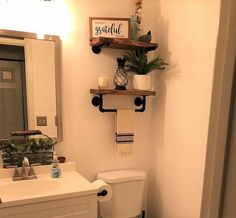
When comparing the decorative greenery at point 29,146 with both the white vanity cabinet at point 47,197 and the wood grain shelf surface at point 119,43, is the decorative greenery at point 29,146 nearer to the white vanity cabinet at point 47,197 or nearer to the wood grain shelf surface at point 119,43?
the white vanity cabinet at point 47,197

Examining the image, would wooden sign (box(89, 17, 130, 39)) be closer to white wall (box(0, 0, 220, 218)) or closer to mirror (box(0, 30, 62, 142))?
white wall (box(0, 0, 220, 218))

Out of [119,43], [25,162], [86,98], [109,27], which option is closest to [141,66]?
[119,43]

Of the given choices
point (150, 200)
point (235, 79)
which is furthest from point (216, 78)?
point (150, 200)

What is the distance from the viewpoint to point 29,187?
4.85 feet

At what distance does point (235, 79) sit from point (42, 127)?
4.75 feet

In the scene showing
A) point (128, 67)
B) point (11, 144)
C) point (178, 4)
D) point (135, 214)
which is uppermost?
point (178, 4)

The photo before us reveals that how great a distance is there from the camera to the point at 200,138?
60.0 inches

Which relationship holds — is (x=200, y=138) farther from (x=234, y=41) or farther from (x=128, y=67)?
(x=234, y=41)

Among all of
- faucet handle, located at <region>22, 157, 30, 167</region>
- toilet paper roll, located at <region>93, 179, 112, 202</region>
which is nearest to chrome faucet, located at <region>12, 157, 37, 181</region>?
faucet handle, located at <region>22, 157, 30, 167</region>

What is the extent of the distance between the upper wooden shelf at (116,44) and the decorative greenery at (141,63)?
0.05m

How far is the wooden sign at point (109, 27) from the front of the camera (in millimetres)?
1688

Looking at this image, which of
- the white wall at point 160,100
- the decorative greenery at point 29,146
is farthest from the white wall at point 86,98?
the decorative greenery at point 29,146

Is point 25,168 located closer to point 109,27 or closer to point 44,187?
point 44,187

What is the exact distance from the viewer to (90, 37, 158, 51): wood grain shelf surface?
63.8 inches
